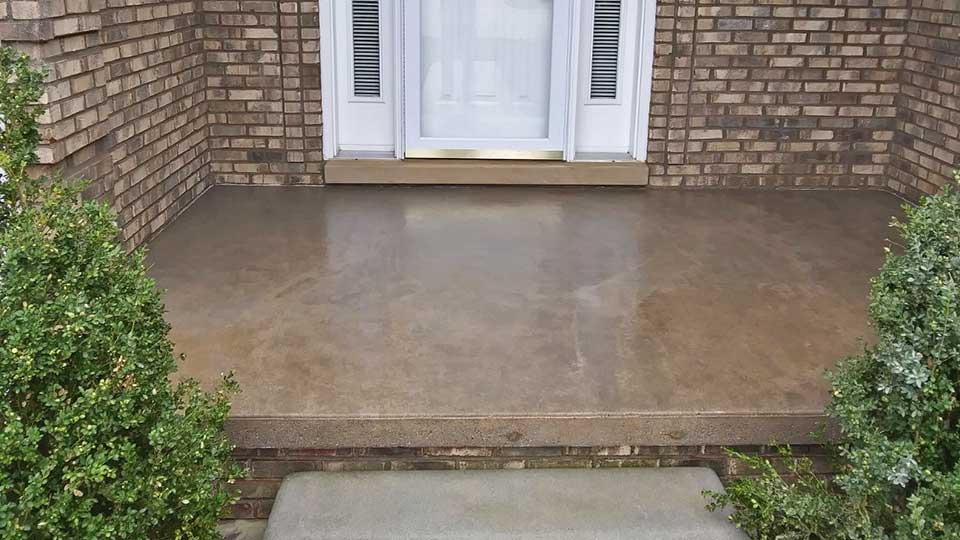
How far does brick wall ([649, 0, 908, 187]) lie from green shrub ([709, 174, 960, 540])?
3.28 m

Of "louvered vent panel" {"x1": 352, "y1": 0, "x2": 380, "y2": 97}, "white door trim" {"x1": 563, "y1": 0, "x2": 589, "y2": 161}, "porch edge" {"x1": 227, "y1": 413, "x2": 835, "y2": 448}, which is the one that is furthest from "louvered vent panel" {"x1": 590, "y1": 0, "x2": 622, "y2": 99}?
"porch edge" {"x1": 227, "y1": 413, "x2": 835, "y2": 448}

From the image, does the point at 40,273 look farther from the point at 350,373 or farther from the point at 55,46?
the point at 55,46

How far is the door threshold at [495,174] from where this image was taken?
5453 mm

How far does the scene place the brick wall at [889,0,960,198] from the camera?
16.2 ft

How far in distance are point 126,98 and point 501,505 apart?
8.76ft

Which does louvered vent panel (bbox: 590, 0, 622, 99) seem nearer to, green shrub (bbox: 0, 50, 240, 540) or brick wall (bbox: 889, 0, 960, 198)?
brick wall (bbox: 889, 0, 960, 198)

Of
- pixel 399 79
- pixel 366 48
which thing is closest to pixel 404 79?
pixel 399 79

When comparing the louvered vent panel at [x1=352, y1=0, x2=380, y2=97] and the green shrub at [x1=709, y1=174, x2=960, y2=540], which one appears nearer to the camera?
the green shrub at [x1=709, y1=174, x2=960, y2=540]

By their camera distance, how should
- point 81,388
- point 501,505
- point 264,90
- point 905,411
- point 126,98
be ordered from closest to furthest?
1. point 81,388
2. point 905,411
3. point 501,505
4. point 126,98
5. point 264,90

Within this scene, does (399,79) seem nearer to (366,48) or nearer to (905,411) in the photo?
(366,48)

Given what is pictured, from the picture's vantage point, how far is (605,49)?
5.49m

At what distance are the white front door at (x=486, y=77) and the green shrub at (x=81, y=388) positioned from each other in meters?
3.38

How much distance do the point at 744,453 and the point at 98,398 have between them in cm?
187

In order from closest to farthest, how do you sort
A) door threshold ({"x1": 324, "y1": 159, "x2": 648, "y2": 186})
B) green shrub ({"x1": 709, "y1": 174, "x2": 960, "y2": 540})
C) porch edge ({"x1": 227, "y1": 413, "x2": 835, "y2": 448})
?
1. green shrub ({"x1": 709, "y1": 174, "x2": 960, "y2": 540})
2. porch edge ({"x1": 227, "y1": 413, "x2": 835, "y2": 448})
3. door threshold ({"x1": 324, "y1": 159, "x2": 648, "y2": 186})
